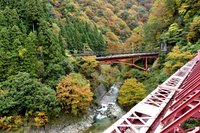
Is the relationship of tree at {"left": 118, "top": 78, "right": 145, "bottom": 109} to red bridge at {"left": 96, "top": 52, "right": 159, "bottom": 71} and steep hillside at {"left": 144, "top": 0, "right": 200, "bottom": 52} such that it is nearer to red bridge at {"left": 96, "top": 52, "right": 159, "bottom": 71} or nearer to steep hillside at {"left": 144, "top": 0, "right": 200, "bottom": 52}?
steep hillside at {"left": 144, "top": 0, "right": 200, "bottom": 52}

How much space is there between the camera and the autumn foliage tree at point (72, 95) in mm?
20078

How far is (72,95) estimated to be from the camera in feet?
65.4

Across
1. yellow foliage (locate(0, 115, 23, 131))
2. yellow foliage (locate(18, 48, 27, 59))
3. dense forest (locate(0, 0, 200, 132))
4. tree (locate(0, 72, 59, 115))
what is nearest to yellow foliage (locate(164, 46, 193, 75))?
dense forest (locate(0, 0, 200, 132))

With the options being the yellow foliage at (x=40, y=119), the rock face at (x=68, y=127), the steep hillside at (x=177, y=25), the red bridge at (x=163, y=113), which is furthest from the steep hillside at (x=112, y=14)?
the red bridge at (x=163, y=113)

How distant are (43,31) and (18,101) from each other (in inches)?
322

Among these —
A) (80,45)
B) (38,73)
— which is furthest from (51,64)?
(80,45)

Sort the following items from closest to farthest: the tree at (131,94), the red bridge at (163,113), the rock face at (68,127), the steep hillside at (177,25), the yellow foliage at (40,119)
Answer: the red bridge at (163,113) → the yellow foliage at (40,119) → the rock face at (68,127) → the tree at (131,94) → the steep hillside at (177,25)

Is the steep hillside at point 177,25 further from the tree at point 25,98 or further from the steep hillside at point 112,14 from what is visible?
the tree at point 25,98

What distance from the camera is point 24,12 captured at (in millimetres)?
25109

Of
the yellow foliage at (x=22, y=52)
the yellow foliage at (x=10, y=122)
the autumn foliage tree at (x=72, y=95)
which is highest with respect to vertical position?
the yellow foliage at (x=22, y=52)

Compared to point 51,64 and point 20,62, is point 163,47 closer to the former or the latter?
point 51,64

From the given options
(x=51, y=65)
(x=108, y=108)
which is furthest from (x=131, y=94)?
(x=51, y=65)

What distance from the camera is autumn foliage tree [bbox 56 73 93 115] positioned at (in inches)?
790

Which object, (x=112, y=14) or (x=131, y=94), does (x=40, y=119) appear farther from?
(x=112, y=14)
